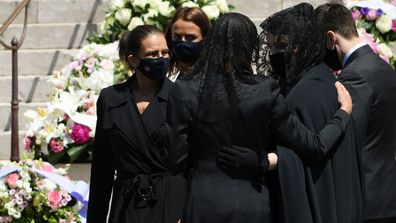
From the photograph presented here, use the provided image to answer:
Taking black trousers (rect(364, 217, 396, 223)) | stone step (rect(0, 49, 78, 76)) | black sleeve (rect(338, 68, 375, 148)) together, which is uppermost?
black sleeve (rect(338, 68, 375, 148))

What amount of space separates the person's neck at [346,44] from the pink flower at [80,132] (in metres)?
2.88

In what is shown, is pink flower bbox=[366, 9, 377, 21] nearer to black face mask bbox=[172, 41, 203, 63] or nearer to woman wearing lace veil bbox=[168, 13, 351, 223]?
black face mask bbox=[172, 41, 203, 63]

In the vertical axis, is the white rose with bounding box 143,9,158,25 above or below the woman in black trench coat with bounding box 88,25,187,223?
below

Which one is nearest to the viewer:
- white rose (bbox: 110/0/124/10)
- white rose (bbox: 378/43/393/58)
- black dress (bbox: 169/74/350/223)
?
black dress (bbox: 169/74/350/223)

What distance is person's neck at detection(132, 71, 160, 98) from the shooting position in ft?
18.4

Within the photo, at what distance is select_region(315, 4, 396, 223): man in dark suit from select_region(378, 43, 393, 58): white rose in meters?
3.17

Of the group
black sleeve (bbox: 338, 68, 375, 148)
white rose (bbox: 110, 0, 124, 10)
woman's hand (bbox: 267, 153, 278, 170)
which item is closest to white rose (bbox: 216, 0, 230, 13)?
white rose (bbox: 110, 0, 124, 10)

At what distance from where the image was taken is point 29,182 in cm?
669

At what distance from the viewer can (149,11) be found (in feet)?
29.9

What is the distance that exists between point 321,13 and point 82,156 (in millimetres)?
3319

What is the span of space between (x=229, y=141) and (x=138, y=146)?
0.78 m

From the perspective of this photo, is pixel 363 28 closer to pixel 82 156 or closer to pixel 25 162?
pixel 82 156

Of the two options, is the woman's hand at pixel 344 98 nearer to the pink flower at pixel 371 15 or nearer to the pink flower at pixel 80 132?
the pink flower at pixel 80 132

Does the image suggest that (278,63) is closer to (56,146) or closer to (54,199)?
(54,199)
